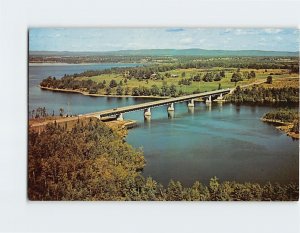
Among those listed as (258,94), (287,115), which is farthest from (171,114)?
(287,115)

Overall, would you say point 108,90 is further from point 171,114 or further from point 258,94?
point 258,94

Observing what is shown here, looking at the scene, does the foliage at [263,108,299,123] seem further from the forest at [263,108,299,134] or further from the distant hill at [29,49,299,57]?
the distant hill at [29,49,299,57]

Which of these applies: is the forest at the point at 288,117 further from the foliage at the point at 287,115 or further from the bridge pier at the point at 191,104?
the bridge pier at the point at 191,104

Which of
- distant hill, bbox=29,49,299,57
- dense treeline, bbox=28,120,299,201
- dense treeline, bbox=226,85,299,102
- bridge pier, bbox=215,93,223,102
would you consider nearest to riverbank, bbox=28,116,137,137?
dense treeline, bbox=28,120,299,201

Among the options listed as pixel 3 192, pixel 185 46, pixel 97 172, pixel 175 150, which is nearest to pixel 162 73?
pixel 185 46

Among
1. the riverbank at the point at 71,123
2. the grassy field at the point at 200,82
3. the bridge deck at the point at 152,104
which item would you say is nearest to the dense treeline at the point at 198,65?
the grassy field at the point at 200,82

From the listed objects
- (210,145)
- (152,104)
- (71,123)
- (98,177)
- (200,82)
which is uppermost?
(200,82)
